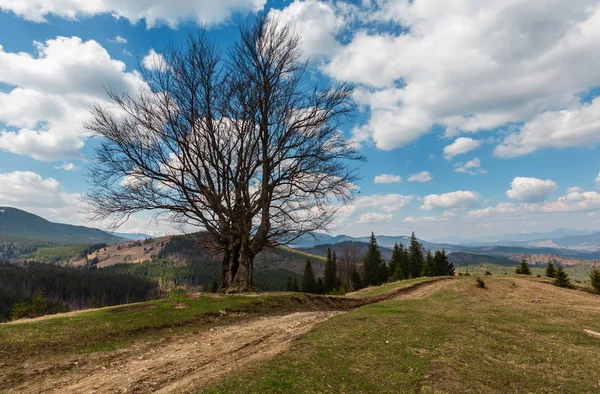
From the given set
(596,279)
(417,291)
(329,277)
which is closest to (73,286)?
(329,277)

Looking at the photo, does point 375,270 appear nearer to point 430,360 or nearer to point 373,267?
point 373,267

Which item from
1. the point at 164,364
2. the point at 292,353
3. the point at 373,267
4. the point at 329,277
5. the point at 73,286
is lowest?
the point at 73,286

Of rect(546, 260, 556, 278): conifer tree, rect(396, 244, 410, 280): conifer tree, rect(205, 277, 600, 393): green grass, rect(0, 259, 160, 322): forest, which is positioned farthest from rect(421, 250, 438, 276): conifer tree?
rect(0, 259, 160, 322): forest

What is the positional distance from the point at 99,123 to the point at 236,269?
1160cm

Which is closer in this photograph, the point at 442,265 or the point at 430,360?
the point at 430,360

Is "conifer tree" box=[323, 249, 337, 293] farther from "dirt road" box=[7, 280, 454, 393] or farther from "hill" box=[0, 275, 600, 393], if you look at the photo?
"dirt road" box=[7, 280, 454, 393]

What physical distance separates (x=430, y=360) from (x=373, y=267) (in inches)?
2589

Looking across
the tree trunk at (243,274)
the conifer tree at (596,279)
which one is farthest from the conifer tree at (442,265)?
the tree trunk at (243,274)

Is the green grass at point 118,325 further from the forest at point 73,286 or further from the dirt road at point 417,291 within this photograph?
the forest at point 73,286

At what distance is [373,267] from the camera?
69688mm

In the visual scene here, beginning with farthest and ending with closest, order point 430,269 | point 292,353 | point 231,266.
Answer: point 430,269, point 231,266, point 292,353

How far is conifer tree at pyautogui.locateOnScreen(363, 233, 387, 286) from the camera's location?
69000 millimetres

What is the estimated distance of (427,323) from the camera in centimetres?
1079

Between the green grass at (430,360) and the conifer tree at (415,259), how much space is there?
192ft
